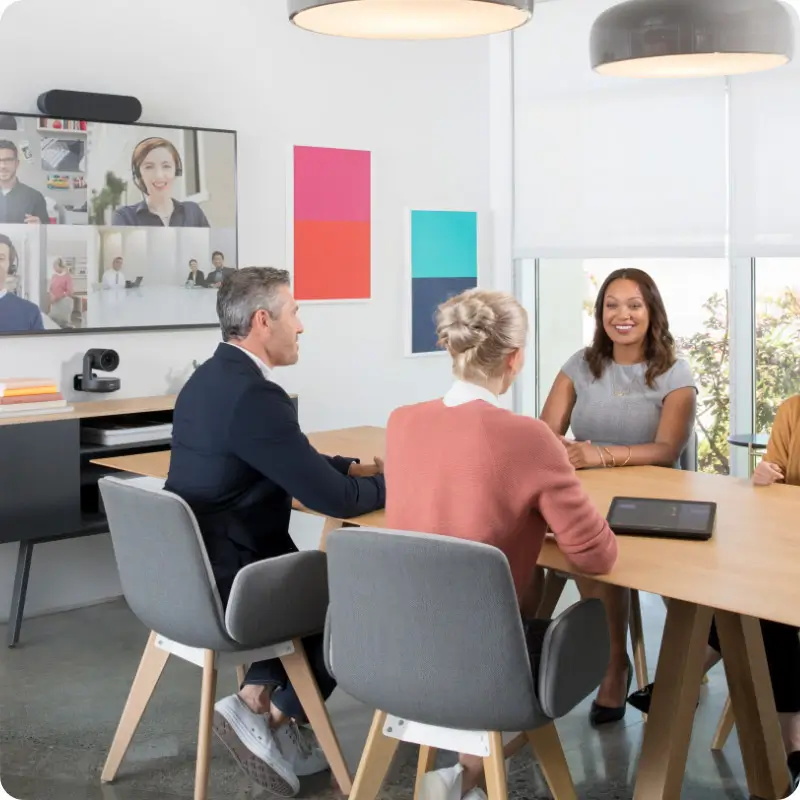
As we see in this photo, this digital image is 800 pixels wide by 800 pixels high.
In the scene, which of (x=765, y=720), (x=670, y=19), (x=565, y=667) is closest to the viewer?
(x=565, y=667)

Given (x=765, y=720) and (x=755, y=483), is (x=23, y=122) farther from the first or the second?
(x=765, y=720)

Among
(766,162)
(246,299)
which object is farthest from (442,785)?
(766,162)

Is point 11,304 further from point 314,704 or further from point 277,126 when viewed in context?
point 314,704

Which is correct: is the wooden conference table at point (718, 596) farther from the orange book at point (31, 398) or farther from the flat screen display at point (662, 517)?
the orange book at point (31, 398)

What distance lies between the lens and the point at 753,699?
9.48 ft

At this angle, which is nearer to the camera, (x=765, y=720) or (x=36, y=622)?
(x=765, y=720)

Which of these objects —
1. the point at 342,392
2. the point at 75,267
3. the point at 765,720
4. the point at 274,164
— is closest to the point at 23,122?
the point at 75,267

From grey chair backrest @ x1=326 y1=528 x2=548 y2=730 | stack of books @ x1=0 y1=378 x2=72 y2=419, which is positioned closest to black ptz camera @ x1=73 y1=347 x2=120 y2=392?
stack of books @ x1=0 y1=378 x2=72 y2=419

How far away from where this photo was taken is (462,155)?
6.22 meters

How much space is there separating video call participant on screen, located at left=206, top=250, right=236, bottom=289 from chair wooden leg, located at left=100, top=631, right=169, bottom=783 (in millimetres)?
2345

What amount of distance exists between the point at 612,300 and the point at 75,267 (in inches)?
86.1

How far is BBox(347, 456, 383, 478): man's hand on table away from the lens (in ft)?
11.0

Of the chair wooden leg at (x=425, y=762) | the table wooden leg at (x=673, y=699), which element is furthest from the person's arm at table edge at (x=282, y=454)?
the table wooden leg at (x=673, y=699)

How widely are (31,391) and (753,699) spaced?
2811mm
